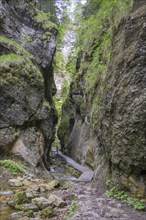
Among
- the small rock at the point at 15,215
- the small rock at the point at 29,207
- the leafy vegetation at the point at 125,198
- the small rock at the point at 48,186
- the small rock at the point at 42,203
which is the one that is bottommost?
the small rock at the point at 15,215

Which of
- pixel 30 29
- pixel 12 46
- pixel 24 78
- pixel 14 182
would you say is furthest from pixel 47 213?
A: pixel 30 29

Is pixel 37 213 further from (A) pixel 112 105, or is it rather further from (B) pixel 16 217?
(A) pixel 112 105

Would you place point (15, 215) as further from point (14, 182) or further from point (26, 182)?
point (26, 182)

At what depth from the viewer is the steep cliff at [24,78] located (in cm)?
1703

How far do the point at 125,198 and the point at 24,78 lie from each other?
11970mm

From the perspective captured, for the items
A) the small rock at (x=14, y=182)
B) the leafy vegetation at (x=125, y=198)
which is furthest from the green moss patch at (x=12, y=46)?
the leafy vegetation at (x=125, y=198)

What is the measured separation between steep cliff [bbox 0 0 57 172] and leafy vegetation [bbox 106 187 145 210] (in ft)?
→ 26.5

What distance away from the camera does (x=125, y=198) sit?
363 inches

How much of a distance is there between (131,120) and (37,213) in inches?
174

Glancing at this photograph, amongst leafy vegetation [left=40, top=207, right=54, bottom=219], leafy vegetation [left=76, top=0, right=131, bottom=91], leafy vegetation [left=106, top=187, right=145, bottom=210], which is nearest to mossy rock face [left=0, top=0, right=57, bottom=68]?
leafy vegetation [left=76, top=0, right=131, bottom=91]

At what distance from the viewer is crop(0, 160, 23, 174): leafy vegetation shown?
49.1ft

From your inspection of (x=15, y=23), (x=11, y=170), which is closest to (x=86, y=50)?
(x=15, y=23)

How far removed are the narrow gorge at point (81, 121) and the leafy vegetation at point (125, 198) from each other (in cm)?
4

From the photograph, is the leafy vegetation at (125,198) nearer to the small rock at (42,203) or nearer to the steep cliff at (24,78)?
the small rock at (42,203)
